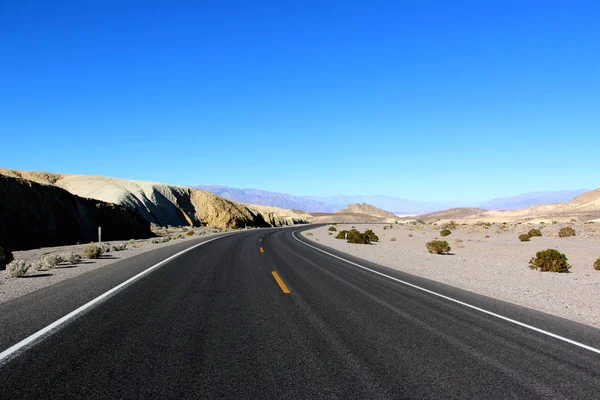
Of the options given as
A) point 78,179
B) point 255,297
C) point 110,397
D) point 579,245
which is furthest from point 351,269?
point 78,179

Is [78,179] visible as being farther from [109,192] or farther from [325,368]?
[325,368]

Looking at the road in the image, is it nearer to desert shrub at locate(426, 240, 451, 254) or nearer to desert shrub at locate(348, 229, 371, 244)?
desert shrub at locate(426, 240, 451, 254)

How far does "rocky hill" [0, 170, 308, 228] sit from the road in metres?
50.8

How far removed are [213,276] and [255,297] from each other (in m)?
3.14

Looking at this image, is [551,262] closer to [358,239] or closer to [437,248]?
[437,248]

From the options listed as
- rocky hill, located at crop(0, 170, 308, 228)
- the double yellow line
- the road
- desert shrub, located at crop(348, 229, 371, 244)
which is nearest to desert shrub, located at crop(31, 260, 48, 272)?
the road

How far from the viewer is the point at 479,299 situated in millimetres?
9242

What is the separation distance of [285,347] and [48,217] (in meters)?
33.0

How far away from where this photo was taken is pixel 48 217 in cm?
3122

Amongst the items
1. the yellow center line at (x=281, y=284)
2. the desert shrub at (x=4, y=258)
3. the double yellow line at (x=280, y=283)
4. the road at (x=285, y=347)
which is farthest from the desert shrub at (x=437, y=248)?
the desert shrub at (x=4, y=258)

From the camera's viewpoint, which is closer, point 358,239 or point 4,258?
point 4,258

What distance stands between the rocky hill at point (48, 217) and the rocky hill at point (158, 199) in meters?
14.1

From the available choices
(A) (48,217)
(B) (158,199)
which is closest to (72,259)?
(A) (48,217)

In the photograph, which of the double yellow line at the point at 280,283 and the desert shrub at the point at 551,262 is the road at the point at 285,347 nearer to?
the double yellow line at the point at 280,283
